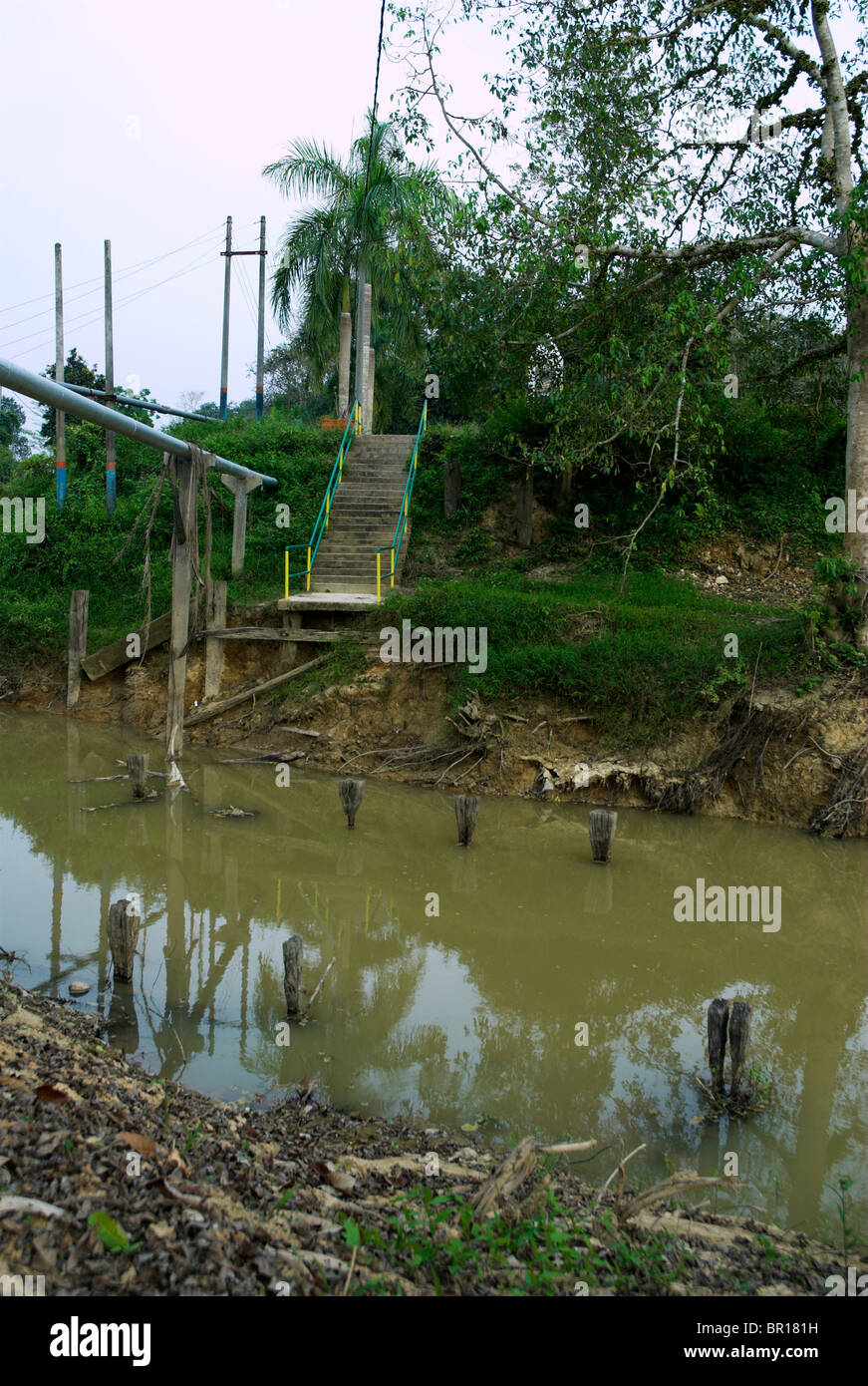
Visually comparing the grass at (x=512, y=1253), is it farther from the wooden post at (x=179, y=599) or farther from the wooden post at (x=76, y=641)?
the wooden post at (x=76, y=641)

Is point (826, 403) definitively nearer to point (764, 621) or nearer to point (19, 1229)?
point (764, 621)

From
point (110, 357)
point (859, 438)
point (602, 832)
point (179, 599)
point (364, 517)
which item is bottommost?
point (602, 832)

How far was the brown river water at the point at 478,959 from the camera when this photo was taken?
5.84m

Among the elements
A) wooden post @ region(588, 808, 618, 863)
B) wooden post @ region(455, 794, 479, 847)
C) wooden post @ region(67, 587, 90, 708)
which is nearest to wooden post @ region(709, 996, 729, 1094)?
wooden post @ region(588, 808, 618, 863)

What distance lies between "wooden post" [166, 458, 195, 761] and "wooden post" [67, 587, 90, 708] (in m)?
4.26

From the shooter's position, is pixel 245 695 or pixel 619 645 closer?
pixel 619 645

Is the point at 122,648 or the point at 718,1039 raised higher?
the point at 122,648

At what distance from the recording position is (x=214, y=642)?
16.6 meters

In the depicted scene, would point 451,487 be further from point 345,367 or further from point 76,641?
point 76,641

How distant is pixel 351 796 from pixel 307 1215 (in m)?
7.69

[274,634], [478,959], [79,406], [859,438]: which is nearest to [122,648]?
[274,634]

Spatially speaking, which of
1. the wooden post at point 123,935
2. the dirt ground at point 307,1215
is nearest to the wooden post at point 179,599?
the wooden post at point 123,935

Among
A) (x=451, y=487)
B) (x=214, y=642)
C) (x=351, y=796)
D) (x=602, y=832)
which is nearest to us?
(x=602, y=832)

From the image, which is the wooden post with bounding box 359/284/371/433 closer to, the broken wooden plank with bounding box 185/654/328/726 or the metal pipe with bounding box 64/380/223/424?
the metal pipe with bounding box 64/380/223/424
